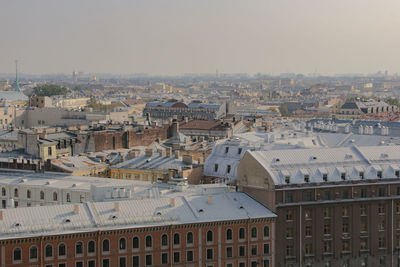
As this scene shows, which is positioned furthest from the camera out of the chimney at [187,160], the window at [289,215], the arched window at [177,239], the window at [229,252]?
the chimney at [187,160]

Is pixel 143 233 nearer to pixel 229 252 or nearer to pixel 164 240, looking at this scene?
pixel 164 240

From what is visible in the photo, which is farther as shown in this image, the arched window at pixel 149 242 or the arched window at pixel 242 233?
the arched window at pixel 242 233

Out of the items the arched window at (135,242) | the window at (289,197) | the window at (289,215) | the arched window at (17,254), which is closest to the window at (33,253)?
the arched window at (17,254)

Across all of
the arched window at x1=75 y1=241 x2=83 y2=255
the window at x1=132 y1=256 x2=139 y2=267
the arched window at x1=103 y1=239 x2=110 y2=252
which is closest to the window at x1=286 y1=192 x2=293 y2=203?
the window at x1=132 y1=256 x2=139 y2=267

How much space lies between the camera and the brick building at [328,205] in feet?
184

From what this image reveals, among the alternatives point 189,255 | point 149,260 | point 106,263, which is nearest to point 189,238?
point 189,255

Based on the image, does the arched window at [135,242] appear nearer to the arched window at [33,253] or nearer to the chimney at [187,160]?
the arched window at [33,253]

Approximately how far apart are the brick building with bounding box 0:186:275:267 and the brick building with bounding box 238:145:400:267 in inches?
64.3

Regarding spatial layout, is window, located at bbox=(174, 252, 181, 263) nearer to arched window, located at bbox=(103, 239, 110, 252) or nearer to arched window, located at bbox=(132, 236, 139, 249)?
arched window, located at bbox=(132, 236, 139, 249)

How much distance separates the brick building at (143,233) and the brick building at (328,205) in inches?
64.3

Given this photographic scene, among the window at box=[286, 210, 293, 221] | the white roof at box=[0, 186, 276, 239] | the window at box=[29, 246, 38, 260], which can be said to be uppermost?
the white roof at box=[0, 186, 276, 239]

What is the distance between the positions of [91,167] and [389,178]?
29.4 meters

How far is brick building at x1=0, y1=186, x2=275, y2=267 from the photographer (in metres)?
49.1

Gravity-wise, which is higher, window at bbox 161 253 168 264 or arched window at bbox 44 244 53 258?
arched window at bbox 44 244 53 258
